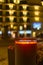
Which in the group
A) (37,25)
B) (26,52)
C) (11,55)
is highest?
(26,52)

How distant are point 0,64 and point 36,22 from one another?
35.9 feet

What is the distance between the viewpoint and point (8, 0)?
13.7 metres

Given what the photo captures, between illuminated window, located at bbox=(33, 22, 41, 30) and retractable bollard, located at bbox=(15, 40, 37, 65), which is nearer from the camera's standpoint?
retractable bollard, located at bbox=(15, 40, 37, 65)

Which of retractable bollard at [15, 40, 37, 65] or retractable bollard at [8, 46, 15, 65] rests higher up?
retractable bollard at [15, 40, 37, 65]

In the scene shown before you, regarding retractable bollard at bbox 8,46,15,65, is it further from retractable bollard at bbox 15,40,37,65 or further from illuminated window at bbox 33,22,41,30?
illuminated window at bbox 33,22,41,30

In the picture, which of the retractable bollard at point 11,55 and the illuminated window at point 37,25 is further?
the illuminated window at point 37,25

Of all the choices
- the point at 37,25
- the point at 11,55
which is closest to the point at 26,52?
the point at 11,55

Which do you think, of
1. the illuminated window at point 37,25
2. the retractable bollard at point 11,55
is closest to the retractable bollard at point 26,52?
the retractable bollard at point 11,55

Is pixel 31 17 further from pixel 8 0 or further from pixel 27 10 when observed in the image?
pixel 8 0

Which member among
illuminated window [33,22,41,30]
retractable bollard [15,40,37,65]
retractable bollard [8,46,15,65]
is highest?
retractable bollard [15,40,37,65]

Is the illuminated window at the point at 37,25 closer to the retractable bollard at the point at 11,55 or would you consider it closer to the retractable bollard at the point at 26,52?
the retractable bollard at the point at 11,55

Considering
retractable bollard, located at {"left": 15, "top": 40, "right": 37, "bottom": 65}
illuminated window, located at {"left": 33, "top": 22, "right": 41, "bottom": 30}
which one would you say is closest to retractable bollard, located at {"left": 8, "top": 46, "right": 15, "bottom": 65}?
retractable bollard, located at {"left": 15, "top": 40, "right": 37, "bottom": 65}

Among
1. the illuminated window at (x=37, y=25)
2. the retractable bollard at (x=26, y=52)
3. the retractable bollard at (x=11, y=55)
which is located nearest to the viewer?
the retractable bollard at (x=26, y=52)

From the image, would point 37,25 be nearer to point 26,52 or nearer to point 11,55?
point 11,55
